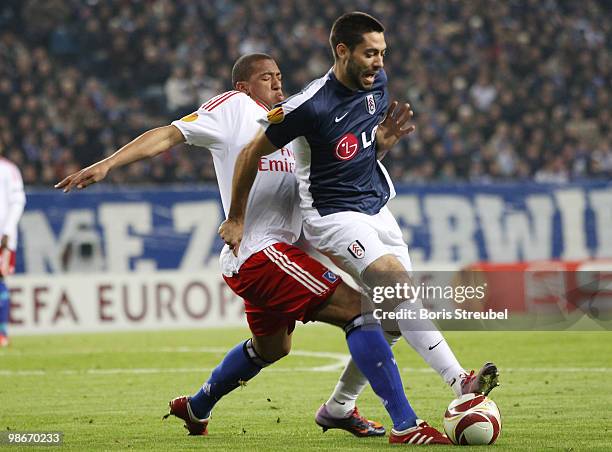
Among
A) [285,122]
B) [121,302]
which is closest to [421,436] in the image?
[285,122]

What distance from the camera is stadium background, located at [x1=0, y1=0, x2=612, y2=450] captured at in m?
15.3

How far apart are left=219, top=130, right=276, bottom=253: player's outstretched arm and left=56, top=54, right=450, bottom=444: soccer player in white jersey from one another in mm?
95

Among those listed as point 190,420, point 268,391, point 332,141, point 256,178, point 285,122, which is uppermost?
point 285,122

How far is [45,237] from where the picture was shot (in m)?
16.4

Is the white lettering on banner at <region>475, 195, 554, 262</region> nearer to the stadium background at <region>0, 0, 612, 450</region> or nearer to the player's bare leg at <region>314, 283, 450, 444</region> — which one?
the stadium background at <region>0, 0, 612, 450</region>

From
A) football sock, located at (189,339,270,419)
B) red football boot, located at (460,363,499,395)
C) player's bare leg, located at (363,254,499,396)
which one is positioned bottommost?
football sock, located at (189,339,270,419)

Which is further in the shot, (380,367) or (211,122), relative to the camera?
(211,122)

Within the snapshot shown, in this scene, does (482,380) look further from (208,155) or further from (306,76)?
(306,76)

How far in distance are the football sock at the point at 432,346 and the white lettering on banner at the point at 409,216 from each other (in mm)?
11727

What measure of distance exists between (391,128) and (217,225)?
1081cm

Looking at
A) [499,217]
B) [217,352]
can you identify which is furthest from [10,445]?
[499,217]

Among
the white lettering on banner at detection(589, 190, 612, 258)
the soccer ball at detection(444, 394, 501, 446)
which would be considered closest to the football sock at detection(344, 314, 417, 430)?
the soccer ball at detection(444, 394, 501, 446)

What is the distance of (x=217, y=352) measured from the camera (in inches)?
471

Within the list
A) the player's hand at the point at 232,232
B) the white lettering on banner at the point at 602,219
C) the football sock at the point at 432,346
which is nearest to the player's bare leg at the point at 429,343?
the football sock at the point at 432,346
